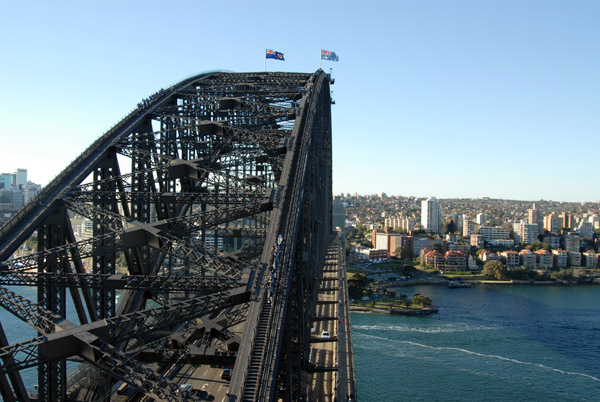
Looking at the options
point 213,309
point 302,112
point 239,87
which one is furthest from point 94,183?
point 239,87

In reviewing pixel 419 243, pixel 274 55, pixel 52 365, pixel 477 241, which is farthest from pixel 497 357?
pixel 477 241

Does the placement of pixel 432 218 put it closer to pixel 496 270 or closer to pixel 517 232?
pixel 517 232

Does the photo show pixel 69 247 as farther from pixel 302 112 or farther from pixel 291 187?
pixel 302 112

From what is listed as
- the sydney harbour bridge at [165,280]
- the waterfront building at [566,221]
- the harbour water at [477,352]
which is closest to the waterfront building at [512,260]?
the harbour water at [477,352]

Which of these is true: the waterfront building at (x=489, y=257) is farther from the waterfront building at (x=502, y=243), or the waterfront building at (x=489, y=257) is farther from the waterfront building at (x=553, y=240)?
the waterfront building at (x=553, y=240)

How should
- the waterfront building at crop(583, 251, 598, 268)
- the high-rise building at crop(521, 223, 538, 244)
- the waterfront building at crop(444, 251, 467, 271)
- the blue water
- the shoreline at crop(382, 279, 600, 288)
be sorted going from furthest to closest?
the high-rise building at crop(521, 223, 538, 244), the waterfront building at crop(583, 251, 598, 268), the waterfront building at crop(444, 251, 467, 271), the shoreline at crop(382, 279, 600, 288), the blue water

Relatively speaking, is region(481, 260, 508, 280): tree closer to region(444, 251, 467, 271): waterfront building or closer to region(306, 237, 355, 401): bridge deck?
region(444, 251, 467, 271): waterfront building

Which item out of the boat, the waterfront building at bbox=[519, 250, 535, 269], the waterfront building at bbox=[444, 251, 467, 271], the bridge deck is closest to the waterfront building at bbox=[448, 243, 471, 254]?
the waterfront building at bbox=[519, 250, 535, 269]
